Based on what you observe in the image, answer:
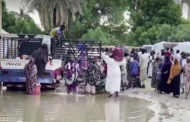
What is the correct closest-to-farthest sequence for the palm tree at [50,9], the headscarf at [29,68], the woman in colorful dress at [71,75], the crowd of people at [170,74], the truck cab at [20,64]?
1. the headscarf at [29,68]
2. the crowd of people at [170,74]
3. the truck cab at [20,64]
4. the woman in colorful dress at [71,75]
5. the palm tree at [50,9]

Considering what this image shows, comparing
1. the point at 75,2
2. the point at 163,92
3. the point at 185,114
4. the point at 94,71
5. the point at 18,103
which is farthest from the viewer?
the point at 75,2

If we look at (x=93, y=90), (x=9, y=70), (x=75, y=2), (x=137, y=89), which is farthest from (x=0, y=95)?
(x=75, y=2)

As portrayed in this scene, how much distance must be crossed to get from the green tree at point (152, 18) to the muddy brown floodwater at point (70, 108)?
2461 centimetres

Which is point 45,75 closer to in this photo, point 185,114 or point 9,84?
point 9,84

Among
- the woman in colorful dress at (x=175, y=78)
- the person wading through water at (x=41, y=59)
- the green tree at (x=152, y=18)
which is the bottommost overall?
the woman in colorful dress at (x=175, y=78)

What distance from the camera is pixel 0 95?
43.0 ft

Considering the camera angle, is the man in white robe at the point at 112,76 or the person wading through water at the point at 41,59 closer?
the man in white robe at the point at 112,76

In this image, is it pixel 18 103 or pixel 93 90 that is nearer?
pixel 18 103

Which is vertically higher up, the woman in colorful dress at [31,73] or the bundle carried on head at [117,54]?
the bundle carried on head at [117,54]

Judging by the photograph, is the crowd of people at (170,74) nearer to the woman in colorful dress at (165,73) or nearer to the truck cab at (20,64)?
the woman in colorful dress at (165,73)

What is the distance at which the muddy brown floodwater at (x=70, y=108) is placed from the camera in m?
9.39

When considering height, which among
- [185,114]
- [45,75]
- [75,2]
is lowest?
[185,114]

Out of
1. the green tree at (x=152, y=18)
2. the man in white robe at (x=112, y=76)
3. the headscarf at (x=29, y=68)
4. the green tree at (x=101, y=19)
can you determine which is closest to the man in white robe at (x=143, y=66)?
the man in white robe at (x=112, y=76)

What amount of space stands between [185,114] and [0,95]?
5.99 m
